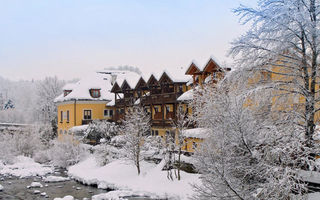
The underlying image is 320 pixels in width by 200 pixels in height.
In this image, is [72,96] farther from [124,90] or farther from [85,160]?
[85,160]

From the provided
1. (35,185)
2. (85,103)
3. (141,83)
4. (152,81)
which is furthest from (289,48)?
(85,103)

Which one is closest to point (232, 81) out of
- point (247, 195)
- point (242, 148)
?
point (242, 148)

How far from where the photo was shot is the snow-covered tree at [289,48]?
37.3ft

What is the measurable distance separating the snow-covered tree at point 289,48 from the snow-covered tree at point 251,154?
0.67m

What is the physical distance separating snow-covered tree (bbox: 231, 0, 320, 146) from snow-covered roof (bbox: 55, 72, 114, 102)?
37409 millimetres

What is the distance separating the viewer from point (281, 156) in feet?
34.9

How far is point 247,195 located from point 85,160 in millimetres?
27846

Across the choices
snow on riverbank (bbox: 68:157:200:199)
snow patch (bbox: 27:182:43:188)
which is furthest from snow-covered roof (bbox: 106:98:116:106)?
snow patch (bbox: 27:182:43:188)

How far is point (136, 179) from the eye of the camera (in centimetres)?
2758

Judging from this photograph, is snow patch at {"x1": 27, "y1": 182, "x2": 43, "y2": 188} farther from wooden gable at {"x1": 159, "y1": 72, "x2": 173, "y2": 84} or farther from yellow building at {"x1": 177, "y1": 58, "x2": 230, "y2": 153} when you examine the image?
wooden gable at {"x1": 159, "y1": 72, "x2": 173, "y2": 84}

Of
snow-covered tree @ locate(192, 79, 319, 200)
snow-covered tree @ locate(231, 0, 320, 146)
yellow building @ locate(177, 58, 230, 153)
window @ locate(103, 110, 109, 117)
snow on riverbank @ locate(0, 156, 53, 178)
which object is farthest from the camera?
window @ locate(103, 110, 109, 117)

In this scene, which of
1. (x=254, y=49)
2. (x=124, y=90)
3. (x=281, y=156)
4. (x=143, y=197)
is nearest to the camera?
(x=281, y=156)

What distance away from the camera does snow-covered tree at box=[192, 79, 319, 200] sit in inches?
405

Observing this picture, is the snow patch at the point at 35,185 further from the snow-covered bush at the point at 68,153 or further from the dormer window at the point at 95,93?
the dormer window at the point at 95,93
